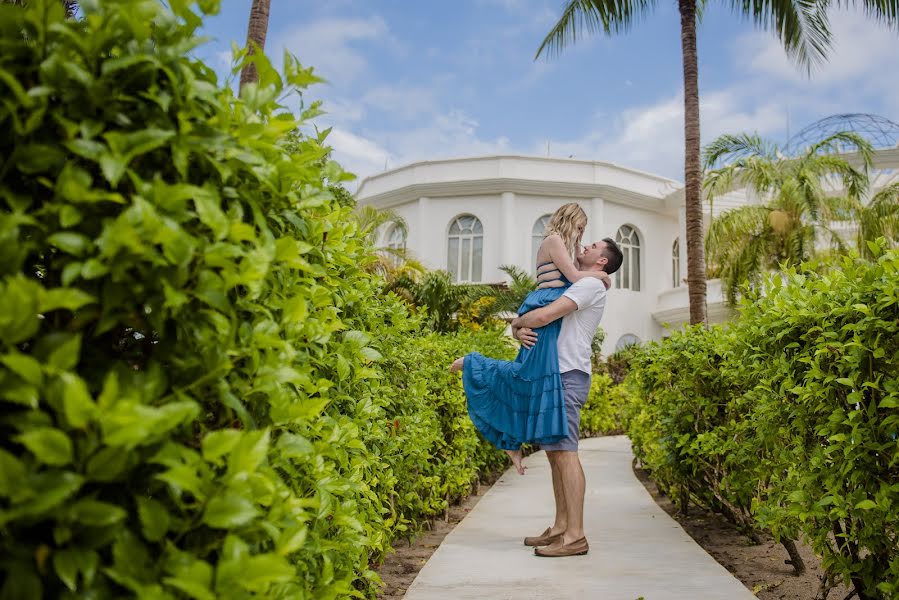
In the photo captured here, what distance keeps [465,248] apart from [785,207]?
12.3 metres

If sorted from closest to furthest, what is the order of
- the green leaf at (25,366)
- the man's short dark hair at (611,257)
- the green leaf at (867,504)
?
the green leaf at (25,366) → the green leaf at (867,504) → the man's short dark hair at (611,257)

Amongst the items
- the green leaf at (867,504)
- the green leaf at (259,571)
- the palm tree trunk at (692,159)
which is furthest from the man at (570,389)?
the palm tree trunk at (692,159)

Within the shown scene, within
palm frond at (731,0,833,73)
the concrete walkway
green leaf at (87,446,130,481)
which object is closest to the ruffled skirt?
the concrete walkway

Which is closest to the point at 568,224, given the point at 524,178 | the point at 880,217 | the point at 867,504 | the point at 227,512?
the point at 867,504

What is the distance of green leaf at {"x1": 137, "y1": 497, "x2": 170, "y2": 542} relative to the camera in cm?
110

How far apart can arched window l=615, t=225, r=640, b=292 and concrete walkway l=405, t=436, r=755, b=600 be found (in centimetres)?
2080

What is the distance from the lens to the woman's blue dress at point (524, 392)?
3.97 metres

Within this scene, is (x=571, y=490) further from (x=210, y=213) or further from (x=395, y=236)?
(x=395, y=236)

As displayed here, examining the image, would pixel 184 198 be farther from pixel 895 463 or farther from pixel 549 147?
pixel 549 147

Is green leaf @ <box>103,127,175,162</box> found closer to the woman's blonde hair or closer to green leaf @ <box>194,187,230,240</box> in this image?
green leaf @ <box>194,187,230,240</box>

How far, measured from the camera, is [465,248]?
2564 cm

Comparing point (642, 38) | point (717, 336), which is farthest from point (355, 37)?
point (717, 336)

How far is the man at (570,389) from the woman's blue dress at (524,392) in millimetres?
70

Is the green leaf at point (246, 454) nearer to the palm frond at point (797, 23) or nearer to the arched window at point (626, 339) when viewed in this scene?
the palm frond at point (797, 23)
